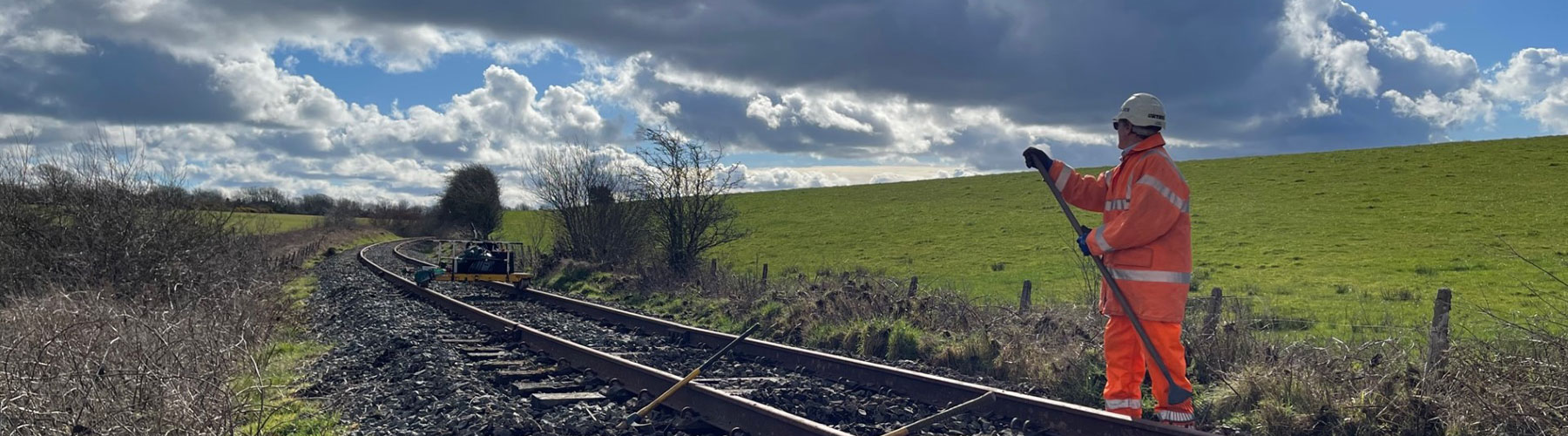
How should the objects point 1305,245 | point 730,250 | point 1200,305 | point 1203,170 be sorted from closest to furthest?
point 1200,305 < point 1305,245 < point 730,250 < point 1203,170

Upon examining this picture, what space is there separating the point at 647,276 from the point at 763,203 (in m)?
38.6

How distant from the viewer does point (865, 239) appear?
3812 centimetres

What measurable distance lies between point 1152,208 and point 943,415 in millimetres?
1734

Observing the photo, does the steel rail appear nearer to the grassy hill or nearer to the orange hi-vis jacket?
the orange hi-vis jacket

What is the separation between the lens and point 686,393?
7223 mm

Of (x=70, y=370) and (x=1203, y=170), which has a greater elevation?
(x=1203, y=170)

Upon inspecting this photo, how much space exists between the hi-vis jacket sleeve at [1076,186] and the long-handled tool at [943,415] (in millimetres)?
1378

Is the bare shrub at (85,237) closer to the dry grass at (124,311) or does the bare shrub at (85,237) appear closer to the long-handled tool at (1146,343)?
the dry grass at (124,311)

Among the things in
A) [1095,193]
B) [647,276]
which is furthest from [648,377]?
[647,276]

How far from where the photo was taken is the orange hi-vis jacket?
18.5 feet

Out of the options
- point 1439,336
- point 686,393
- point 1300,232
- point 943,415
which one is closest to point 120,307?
point 686,393

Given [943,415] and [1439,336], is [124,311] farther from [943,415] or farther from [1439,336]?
[1439,336]

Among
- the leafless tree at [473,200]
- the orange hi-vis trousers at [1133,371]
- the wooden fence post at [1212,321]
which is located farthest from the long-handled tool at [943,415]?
the leafless tree at [473,200]

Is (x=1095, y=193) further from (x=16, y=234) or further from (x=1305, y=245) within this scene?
(x=1305, y=245)
